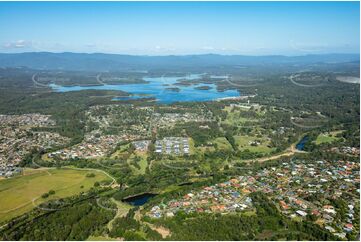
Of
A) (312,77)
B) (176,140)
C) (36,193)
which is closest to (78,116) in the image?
(176,140)

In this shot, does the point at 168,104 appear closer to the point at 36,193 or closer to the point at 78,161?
the point at 78,161

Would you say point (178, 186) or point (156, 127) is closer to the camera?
point (178, 186)

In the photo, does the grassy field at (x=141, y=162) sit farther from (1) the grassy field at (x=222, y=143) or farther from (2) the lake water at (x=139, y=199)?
(1) the grassy field at (x=222, y=143)

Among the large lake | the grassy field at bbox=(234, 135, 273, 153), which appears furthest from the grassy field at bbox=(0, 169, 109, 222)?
the large lake

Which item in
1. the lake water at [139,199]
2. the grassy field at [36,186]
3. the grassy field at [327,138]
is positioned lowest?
the lake water at [139,199]

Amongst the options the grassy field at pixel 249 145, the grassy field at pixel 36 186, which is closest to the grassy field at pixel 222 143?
the grassy field at pixel 249 145

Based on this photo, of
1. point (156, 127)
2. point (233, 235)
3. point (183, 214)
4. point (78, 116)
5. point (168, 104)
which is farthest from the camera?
point (168, 104)
